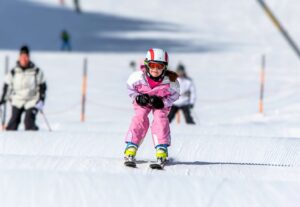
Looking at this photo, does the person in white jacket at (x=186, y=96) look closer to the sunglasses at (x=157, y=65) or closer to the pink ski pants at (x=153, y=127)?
the pink ski pants at (x=153, y=127)

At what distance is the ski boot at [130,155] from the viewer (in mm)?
9312

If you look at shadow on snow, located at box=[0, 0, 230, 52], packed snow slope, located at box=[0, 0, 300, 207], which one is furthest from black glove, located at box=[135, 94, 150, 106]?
shadow on snow, located at box=[0, 0, 230, 52]

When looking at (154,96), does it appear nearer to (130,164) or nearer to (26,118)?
(130,164)

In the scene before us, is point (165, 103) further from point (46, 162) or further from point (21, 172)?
point (21, 172)

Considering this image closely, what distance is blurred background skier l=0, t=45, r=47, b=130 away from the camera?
49.2 ft

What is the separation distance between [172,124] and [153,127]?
6680 mm

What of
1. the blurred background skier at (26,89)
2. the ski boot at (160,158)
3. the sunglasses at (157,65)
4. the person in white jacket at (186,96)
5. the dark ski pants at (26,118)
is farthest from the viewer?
the person in white jacket at (186,96)

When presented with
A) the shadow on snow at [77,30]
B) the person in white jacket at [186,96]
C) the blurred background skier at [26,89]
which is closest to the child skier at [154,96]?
the blurred background skier at [26,89]

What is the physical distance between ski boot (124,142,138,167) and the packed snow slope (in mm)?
104

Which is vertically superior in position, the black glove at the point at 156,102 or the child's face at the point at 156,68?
the child's face at the point at 156,68

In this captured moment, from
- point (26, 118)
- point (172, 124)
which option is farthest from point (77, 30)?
point (26, 118)

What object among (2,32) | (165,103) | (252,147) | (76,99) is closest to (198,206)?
(165,103)

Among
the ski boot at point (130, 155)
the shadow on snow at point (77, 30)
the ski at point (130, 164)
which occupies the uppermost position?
the shadow on snow at point (77, 30)

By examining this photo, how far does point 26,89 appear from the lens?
49.5ft
